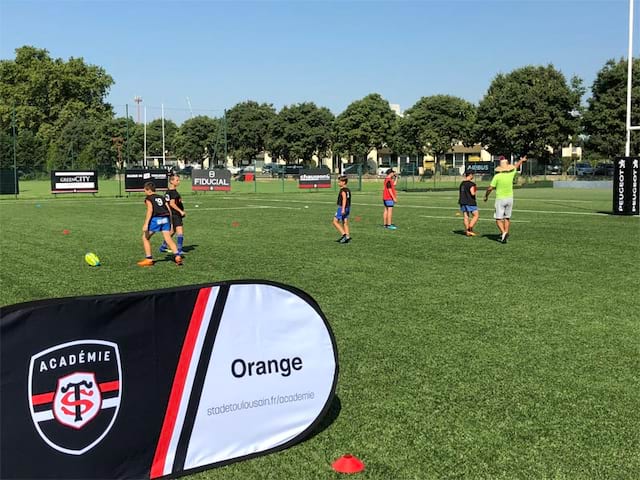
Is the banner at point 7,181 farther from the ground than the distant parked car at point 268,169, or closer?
closer

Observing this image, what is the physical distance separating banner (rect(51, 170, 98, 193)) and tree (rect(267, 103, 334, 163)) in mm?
55156

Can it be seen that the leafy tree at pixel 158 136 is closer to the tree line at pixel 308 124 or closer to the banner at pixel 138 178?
the tree line at pixel 308 124

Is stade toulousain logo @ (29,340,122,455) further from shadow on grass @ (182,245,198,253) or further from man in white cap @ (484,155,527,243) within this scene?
man in white cap @ (484,155,527,243)

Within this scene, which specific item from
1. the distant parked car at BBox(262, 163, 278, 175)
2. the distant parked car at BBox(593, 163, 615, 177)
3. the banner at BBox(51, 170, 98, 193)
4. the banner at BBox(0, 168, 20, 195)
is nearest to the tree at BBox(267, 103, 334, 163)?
the distant parked car at BBox(262, 163, 278, 175)

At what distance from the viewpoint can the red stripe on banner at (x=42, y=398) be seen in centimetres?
291

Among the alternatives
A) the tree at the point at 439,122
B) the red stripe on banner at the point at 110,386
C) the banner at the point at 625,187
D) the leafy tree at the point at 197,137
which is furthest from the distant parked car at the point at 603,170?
the red stripe on banner at the point at 110,386

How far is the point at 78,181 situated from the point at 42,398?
3599cm

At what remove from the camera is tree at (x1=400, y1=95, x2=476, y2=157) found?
257 feet

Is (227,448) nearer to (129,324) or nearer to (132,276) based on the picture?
(129,324)

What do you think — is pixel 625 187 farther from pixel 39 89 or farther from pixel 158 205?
pixel 39 89

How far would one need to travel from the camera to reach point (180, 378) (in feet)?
11.0

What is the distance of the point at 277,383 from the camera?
365cm

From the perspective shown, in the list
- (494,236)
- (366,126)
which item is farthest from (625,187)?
(366,126)

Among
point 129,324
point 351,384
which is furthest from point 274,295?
point 351,384
